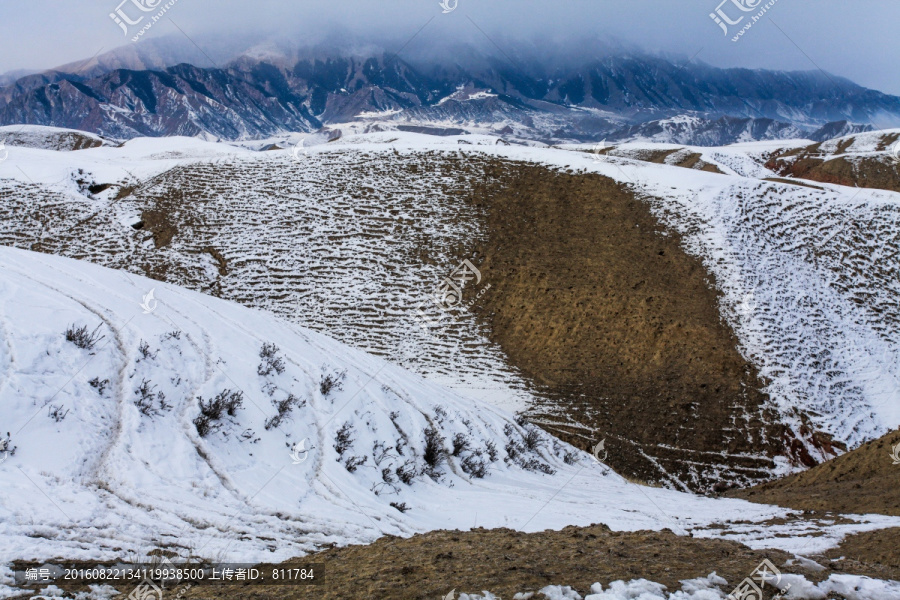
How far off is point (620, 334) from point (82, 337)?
55.4 feet

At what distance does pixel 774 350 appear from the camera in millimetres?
17531

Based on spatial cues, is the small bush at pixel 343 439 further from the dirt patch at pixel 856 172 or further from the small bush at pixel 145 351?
the dirt patch at pixel 856 172

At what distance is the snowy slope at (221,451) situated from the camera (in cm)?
439

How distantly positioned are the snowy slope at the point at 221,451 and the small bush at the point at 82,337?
0.06 meters

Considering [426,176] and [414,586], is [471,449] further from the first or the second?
[426,176]

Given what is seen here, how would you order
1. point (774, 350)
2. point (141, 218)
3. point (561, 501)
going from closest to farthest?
point (561, 501), point (774, 350), point (141, 218)

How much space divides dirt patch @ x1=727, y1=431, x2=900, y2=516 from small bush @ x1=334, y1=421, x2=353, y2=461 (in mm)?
8107

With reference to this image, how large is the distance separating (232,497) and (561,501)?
18.2 ft

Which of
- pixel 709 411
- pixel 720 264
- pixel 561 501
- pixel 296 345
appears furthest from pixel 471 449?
pixel 720 264

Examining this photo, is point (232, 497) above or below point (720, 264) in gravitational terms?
below

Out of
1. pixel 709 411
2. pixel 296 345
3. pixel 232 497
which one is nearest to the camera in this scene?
pixel 232 497

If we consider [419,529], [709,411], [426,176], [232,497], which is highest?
[426,176]
